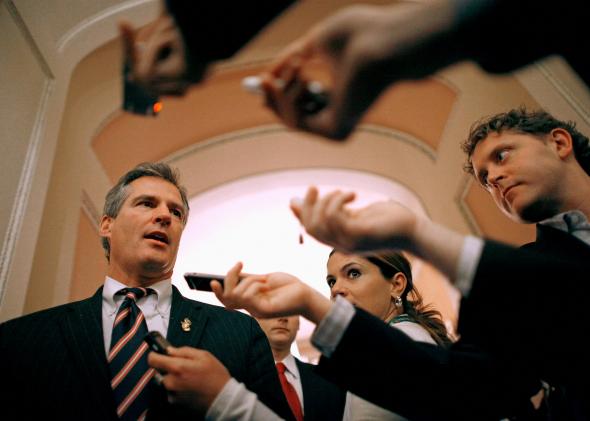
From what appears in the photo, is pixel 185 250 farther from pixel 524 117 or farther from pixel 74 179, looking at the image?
pixel 524 117

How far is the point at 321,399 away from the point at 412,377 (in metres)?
1.19

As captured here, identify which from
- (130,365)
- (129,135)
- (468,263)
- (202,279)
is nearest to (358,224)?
(468,263)

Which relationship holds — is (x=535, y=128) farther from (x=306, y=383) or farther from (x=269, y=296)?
(x=306, y=383)

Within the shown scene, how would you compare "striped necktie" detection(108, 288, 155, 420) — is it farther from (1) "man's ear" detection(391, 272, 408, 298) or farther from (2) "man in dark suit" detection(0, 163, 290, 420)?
(1) "man's ear" detection(391, 272, 408, 298)

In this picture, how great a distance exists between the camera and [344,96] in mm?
678

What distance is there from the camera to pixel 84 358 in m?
1.25

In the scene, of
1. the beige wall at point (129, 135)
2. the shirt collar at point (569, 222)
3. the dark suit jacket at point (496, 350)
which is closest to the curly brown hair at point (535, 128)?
the beige wall at point (129, 135)

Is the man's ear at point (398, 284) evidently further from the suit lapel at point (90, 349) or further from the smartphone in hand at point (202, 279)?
the suit lapel at point (90, 349)

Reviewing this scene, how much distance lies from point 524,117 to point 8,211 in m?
2.02

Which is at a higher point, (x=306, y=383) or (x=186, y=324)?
(x=186, y=324)

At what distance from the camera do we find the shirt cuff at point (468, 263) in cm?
79

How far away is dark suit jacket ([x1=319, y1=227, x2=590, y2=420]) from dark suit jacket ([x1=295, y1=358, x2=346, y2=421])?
0.90 m

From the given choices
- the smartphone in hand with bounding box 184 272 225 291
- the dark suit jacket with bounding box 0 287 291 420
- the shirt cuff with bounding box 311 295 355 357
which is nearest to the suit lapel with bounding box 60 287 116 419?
the dark suit jacket with bounding box 0 287 291 420

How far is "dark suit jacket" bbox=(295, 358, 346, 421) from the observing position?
2.00m
